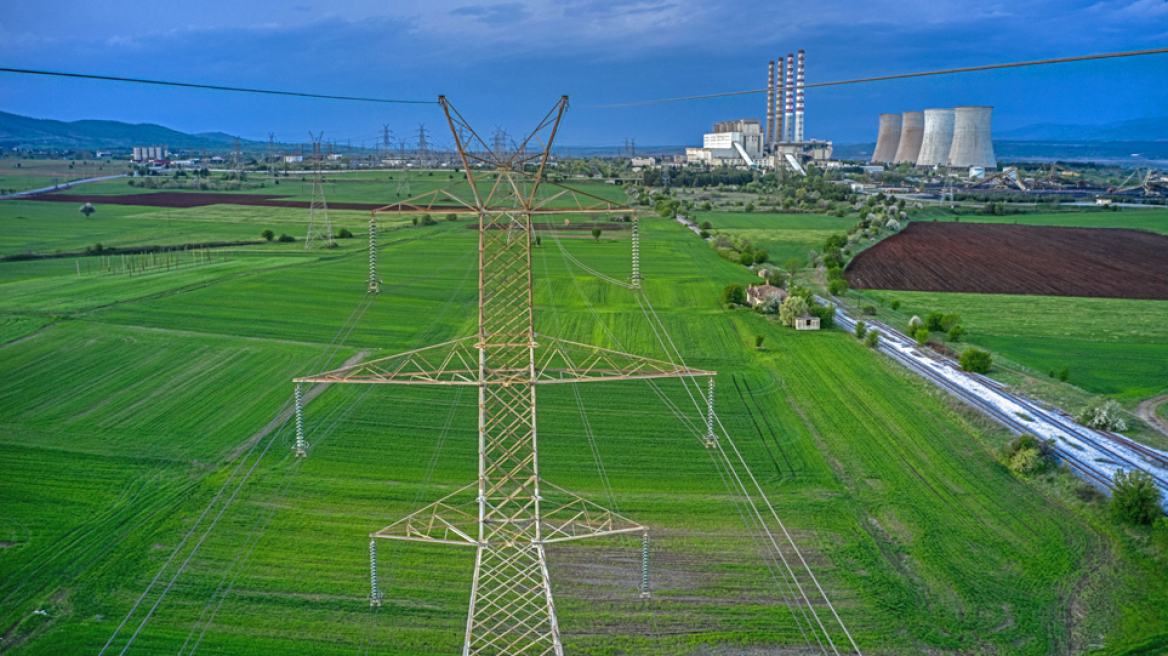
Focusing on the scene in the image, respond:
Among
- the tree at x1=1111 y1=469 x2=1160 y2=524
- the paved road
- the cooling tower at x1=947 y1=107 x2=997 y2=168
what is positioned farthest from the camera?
the cooling tower at x1=947 y1=107 x2=997 y2=168

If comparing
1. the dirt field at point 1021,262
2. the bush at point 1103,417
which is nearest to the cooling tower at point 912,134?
the dirt field at point 1021,262

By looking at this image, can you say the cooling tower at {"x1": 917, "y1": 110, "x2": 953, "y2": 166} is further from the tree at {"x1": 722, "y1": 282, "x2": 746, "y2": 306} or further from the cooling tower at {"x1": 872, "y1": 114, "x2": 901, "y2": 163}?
the tree at {"x1": 722, "y1": 282, "x2": 746, "y2": 306}

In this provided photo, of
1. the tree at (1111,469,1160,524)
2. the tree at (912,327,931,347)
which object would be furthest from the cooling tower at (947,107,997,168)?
the tree at (1111,469,1160,524)

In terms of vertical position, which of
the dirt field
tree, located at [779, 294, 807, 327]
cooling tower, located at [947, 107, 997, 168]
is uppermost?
cooling tower, located at [947, 107, 997, 168]

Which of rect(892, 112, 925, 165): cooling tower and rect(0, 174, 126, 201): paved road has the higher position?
rect(892, 112, 925, 165): cooling tower

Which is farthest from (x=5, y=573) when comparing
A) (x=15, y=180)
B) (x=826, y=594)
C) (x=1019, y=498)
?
(x=15, y=180)

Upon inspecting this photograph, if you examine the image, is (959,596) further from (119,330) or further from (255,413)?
(119,330)

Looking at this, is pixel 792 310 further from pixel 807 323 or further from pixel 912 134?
pixel 912 134
